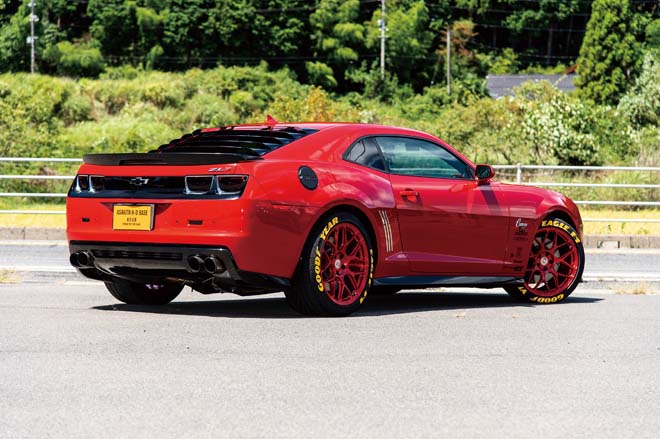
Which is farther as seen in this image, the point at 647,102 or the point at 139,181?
the point at 647,102

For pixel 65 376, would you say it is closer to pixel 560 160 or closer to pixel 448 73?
pixel 560 160

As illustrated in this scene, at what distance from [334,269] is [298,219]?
0.52 meters

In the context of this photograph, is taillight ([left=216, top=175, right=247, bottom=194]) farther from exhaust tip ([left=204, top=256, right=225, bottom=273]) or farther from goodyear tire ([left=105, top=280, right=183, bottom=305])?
goodyear tire ([left=105, top=280, right=183, bottom=305])

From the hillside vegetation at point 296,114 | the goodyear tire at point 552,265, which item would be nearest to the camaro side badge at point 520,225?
the goodyear tire at point 552,265

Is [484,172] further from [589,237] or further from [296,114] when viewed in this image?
[296,114]

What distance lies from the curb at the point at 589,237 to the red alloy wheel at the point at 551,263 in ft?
30.1

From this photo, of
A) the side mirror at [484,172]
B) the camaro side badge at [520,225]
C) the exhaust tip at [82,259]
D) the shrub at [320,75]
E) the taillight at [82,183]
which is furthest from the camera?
the shrub at [320,75]

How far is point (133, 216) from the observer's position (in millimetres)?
8828

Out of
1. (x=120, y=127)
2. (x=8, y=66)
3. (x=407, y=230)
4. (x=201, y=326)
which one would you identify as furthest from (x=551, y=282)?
(x=8, y=66)

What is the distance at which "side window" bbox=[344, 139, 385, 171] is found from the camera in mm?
9344

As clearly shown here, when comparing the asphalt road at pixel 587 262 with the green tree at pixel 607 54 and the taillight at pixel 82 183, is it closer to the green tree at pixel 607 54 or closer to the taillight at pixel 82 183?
the taillight at pixel 82 183

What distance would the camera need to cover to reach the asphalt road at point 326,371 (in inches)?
208

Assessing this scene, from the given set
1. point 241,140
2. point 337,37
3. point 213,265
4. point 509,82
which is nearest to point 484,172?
point 241,140

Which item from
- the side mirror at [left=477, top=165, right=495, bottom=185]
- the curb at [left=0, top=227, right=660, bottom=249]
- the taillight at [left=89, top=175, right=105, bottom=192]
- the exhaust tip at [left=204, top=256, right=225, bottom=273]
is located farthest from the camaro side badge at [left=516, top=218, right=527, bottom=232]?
the curb at [left=0, top=227, right=660, bottom=249]
